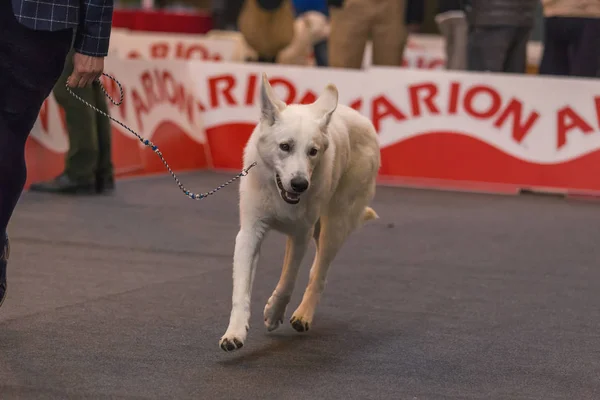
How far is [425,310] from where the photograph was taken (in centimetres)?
549

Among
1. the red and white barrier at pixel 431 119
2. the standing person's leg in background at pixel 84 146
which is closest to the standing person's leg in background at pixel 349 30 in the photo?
the red and white barrier at pixel 431 119

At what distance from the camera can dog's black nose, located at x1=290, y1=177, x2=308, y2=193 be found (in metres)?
4.32

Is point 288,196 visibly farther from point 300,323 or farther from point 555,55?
point 555,55

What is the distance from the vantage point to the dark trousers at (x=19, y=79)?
4.09 meters

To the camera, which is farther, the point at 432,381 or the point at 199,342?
the point at 199,342

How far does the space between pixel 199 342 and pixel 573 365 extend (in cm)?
147

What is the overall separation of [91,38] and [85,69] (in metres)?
0.12

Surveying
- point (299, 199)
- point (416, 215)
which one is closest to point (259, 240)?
point (299, 199)

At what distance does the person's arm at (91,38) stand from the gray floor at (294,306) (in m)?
1.04

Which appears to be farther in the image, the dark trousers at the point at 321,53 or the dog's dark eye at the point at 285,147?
the dark trousers at the point at 321,53

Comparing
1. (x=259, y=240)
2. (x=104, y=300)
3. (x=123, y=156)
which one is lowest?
(x=123, y=156)

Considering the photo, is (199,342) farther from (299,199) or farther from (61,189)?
(61,189)

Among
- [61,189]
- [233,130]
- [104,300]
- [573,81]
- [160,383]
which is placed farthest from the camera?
[233,130]

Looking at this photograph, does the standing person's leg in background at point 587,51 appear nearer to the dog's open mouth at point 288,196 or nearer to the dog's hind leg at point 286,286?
the dog's hind leg at point 286,286
